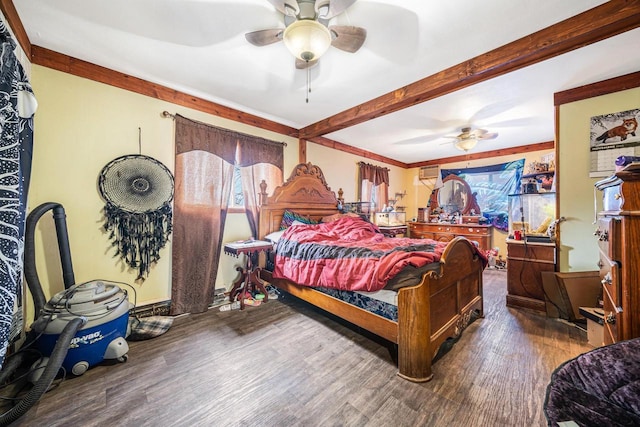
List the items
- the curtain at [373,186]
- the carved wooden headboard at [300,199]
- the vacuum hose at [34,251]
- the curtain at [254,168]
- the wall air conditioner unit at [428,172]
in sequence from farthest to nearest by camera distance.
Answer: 1. the wall air conditioner unit at [428,172]
2. the curtain at [373,186]
3. the carved wooden headboard at [300,199]
4. the curtain at [254,168]
5. the vacuum hose at [34,251]

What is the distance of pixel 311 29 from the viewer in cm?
148

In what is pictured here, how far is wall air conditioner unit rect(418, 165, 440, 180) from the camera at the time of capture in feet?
19.4

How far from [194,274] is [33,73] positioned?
7.36 ft

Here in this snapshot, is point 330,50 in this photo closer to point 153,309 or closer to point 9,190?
point 9,190

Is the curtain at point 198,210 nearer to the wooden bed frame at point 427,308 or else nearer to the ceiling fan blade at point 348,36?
the wooden bed frame at point 427,308

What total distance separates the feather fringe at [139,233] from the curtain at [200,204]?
5.1 inches

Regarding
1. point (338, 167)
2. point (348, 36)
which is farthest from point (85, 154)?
point (338, 167)

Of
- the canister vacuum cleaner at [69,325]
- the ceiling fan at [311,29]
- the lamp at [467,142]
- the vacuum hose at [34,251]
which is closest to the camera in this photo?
the ceiling fan at [311,29]

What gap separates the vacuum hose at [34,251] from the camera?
1825mm

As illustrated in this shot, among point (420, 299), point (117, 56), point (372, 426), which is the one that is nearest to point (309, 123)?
point (117, 56)

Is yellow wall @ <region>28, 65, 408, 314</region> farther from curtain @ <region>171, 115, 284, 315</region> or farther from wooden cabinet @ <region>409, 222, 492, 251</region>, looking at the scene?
wooden cabinet @ <region>409, 222, 492, 251</region>


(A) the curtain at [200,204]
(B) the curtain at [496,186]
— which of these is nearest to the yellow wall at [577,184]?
(B) the curtain at [496,186]

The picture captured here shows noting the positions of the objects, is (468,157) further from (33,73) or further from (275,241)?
(33,73)

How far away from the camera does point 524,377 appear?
1.68m
